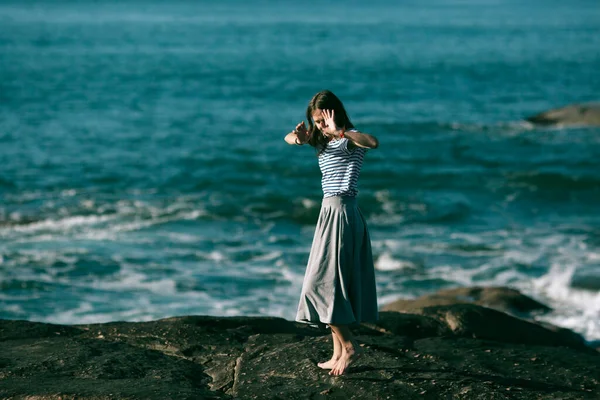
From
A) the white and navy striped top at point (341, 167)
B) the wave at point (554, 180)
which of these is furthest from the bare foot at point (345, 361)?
the wave at point (554, 180)

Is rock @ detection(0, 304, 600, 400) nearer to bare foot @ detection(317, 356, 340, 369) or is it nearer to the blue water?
bare foot @ detection(317, 356, 340, 369)

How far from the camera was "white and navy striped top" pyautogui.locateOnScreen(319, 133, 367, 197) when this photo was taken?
5.96 meters

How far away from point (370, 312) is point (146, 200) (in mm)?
14669

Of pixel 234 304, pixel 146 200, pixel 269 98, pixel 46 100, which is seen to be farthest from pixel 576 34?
pixel 234 304

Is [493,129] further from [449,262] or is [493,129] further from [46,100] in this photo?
[46,100]

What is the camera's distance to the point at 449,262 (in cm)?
1561

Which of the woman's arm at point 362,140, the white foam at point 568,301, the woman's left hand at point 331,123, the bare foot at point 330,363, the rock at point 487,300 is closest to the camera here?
the woman's arm at point 362,140

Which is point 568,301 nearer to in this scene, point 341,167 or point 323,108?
point 341,167

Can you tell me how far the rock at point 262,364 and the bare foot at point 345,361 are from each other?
0.06 metres

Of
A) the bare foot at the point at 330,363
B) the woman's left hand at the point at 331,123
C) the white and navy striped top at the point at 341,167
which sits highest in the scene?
the woman's left hand at the point at 331,123

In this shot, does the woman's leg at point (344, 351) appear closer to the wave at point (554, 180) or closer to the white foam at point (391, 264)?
the white foam at point (391, 264)

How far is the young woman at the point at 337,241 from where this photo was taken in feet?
19.4

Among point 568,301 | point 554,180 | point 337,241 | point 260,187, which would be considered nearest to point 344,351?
point 337,241

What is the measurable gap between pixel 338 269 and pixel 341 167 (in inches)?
26.0
